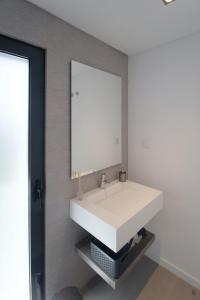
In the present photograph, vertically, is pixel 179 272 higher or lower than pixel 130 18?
lower

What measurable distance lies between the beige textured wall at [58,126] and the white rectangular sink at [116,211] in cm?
17

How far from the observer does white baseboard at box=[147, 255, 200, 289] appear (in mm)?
1741

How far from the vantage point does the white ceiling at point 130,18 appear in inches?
47.8

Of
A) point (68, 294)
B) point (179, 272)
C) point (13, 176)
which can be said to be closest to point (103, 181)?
point (13, 176)

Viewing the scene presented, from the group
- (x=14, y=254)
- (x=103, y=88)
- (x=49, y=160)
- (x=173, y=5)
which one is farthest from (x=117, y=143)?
(x=14, y=254)

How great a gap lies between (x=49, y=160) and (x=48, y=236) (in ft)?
2.07

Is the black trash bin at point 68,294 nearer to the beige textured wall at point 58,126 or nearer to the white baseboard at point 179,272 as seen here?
the beige textured wall at point 58,126

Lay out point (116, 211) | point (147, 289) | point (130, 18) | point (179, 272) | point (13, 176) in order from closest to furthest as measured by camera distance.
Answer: point (13, 176) < point (130, 18) < point (116, 211) < point (147, 289) < point (179, 272)

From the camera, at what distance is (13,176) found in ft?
4.15

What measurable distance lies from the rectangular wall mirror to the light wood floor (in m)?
1.18

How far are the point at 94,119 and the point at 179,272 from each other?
1862 millimetres

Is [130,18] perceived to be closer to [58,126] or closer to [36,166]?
[58,126]

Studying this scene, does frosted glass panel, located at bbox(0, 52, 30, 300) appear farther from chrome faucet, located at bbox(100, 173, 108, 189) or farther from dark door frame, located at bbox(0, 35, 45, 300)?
chrome faucet, located at bbox(100, 173, 108, 189)

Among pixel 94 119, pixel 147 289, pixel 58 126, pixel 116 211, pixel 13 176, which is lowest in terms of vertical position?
pixel 147 289
